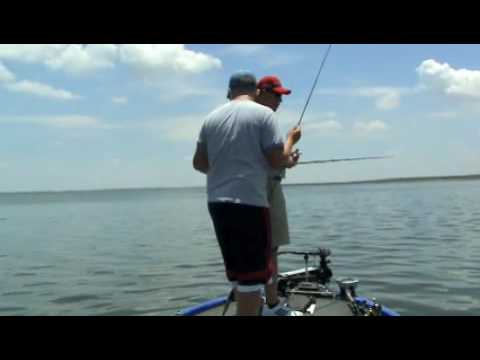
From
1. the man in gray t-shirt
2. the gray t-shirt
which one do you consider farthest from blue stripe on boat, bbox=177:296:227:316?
the gray t-shirt

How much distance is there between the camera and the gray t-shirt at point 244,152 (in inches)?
134

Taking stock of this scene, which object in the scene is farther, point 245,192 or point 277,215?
point 277,215

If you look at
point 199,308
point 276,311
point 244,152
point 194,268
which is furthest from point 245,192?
point 194,268

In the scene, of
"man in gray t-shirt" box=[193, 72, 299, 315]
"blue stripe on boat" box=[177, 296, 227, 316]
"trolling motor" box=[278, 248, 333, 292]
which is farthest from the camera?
"trolling motor" box=[278, 248, 333, 292]

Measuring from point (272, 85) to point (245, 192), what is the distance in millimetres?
1352

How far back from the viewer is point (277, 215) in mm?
4332

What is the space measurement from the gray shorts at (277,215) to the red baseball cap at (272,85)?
2.71ft

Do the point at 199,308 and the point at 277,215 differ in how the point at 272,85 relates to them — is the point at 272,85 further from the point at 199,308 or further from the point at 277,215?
the point at 199,308

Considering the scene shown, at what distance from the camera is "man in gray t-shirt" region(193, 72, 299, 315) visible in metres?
3.38

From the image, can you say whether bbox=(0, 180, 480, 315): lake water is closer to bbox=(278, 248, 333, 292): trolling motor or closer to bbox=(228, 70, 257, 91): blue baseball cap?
bbox=(278, 248, 333, 292): trolling motor

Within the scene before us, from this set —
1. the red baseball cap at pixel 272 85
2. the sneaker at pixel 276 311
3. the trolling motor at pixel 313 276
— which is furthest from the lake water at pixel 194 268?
the red baseball cap at pixel 272 85
